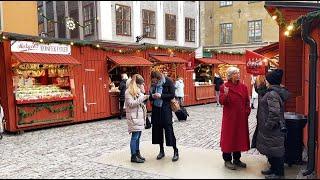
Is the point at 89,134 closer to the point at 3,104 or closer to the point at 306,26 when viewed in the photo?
the point at 3,104

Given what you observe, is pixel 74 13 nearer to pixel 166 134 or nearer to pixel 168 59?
pixel 168 59

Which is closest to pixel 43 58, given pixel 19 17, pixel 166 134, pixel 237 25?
pixel 166 134

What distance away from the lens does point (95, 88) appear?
1480 cm

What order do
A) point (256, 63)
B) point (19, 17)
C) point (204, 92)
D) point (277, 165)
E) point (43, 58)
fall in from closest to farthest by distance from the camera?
point (277, 165) < point (256, 63) < point (43, 58) < point (19, 17) < point (204, 92)

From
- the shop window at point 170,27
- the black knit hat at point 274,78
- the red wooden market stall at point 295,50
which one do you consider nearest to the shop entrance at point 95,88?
the red wooden market stall at point 295,50

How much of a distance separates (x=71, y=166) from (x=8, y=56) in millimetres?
5929

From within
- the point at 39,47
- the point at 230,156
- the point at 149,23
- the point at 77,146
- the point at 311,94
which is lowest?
the point at 77,146

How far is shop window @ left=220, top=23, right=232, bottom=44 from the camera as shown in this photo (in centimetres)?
3705

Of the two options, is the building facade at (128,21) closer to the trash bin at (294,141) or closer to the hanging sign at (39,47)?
the hanging sign at (39,47)

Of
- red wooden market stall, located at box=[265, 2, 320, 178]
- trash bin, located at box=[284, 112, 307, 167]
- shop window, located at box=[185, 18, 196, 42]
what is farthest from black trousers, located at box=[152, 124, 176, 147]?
shop window, located at box=[185, 18, 196, 42]

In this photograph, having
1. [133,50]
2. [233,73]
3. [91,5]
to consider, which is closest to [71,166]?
[233,73]

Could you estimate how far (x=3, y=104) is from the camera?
11.9 metres

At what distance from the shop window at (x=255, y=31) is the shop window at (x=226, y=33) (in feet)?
6.94

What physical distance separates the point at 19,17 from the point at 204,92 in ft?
37.2
